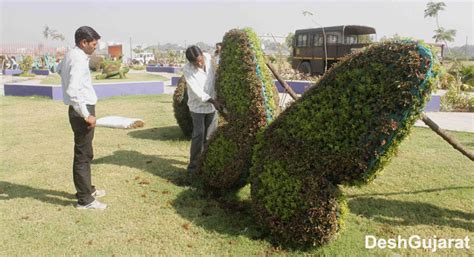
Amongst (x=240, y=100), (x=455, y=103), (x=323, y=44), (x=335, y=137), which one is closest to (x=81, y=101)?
(x=240, y=100)

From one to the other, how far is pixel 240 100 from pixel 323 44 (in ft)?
52.4

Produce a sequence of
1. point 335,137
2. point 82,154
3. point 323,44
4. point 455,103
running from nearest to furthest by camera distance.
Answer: point 335,137 → point 82,154 → point 455,103 → point 323,44

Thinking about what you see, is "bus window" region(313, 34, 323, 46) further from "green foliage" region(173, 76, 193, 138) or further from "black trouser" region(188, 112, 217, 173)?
"black trouser" region(188, 112, 217, 173)

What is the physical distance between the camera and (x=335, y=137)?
127 inches

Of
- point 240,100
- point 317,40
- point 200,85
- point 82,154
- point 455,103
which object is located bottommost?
point 455,103

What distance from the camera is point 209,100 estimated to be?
4480mm

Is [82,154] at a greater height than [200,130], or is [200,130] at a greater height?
[200,130]

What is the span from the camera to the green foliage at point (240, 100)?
4.05m

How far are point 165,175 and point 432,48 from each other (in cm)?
364

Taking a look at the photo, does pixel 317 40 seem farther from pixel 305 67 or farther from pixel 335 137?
pixel 335 137

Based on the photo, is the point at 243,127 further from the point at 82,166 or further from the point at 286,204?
the point at 82,166

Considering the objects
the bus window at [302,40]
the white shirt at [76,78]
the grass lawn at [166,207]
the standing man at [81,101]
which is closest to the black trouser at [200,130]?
the grass lawn at [166,207]

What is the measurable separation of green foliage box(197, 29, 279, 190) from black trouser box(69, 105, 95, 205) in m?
1.32

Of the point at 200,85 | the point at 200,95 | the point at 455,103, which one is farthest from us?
the point at 455,103
